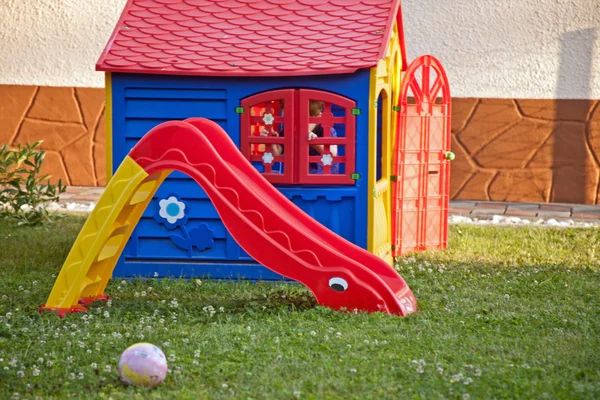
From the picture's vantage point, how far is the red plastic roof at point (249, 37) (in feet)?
20.5

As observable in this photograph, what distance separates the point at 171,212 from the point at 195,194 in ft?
0.71

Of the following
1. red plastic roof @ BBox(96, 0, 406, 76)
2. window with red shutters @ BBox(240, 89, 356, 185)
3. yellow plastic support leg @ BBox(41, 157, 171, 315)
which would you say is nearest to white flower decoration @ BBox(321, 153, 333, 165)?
window with red shutters @ BBox(240, 89, 356, 185)

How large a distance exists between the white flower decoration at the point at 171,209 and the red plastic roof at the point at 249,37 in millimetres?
923

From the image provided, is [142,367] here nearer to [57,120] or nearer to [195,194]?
[195,194]

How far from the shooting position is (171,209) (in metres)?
6.47

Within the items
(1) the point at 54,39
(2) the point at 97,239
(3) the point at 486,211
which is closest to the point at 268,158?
(2) the point at 97,239

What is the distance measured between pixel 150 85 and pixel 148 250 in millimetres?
1187

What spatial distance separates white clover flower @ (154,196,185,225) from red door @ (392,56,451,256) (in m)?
1.75

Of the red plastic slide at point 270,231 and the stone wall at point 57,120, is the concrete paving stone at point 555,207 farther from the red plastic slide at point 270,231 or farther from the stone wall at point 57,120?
the stone wall at point 57,120

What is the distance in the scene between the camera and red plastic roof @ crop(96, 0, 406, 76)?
625 cm

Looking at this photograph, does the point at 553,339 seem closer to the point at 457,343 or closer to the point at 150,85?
the point at 457,343

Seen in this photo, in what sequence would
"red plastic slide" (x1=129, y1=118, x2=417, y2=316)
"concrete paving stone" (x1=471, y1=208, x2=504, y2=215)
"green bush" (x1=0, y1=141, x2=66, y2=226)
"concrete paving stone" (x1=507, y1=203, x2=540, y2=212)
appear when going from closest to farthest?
"red plastic slide" (x1=129, y1=118, x2=417, y2=316) → "green bush" (x1=0, y1=141, x2=66, y2=226) → "concrete paving stone" (x1=471, y1=208, x2=504, y2=215) → "concrete paving stone" (x1=507, y1=203, x2=540, y2=212)

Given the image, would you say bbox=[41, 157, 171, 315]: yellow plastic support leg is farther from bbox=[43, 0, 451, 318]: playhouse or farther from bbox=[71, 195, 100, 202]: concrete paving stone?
bbox=[71, 195, 100, 202]: concrete paving stone

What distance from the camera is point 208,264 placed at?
21.2 ft
